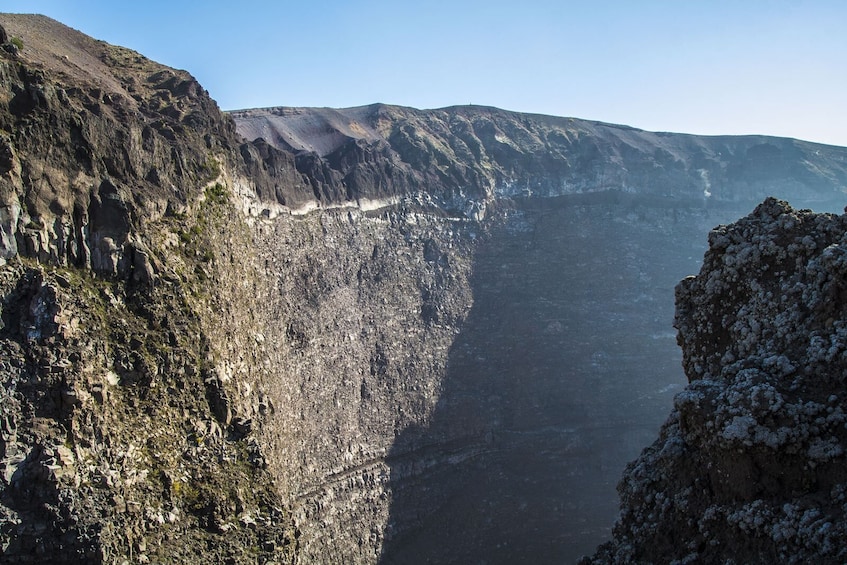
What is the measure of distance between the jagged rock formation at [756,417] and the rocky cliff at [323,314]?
62.6 ft

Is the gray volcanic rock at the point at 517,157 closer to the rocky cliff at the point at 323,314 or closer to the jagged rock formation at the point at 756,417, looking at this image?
the rocky cliff at the point at 323,314

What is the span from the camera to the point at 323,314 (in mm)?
49312

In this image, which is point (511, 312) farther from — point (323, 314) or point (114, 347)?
point (114, 347)

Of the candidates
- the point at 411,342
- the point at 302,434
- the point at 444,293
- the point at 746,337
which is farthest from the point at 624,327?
the point at 746,337

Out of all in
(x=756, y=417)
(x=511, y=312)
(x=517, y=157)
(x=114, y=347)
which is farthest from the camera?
(x=517, y=157)

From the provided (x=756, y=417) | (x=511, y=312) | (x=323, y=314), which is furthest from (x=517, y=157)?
(x=756, y=417)

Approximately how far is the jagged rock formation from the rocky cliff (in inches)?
752

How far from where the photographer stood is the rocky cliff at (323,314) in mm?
25344

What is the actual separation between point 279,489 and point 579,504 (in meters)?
28.0

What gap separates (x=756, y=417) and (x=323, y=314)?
135 feet

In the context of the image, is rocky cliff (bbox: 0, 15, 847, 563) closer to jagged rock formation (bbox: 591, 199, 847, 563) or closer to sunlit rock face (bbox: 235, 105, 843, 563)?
sunlit rock face (bbox: 235, 105, 843, 563)

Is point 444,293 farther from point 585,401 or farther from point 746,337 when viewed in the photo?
point 746,337

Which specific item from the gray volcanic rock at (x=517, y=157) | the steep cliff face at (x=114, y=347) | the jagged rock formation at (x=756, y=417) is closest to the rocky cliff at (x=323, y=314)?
the steep cliff face at (x=114, y=347)

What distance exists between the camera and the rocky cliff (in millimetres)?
25344
